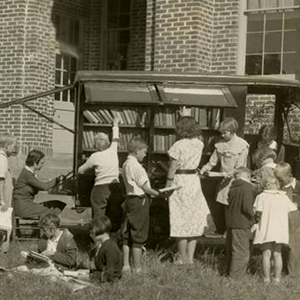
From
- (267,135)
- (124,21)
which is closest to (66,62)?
A: (124,21)

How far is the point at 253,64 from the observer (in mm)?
15727

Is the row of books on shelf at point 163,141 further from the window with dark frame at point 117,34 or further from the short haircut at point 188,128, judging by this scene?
the window with dark frame at point 117,34

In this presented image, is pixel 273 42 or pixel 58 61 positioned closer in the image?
pixel 273 42

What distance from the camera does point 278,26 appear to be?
15.5 metres

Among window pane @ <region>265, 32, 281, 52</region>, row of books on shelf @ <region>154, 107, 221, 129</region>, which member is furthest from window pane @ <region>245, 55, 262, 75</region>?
row of books on shelf @ <region>154, 107, 221, 129</region>

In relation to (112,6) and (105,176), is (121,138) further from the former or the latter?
(112,6)

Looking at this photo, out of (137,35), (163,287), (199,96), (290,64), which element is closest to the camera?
(163,287)

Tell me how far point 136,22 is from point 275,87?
9.14m

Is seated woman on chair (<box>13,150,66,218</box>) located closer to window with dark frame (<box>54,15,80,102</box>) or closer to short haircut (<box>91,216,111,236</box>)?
short haircut (<box>91,216,111,236</box>)

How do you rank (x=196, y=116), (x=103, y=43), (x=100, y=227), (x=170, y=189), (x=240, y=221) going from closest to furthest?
1. (x=100, y=227)
2. (x=240, y=221)
3. (x=170, y=189)
4. (x=196, y=116)
5. (x=103, y=43)

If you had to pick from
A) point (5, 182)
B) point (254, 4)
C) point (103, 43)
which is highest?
point (254, 4)

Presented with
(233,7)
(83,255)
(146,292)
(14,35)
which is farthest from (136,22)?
(146,292)

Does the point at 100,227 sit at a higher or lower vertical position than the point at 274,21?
lower

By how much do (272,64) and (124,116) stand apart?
549 centimetres
